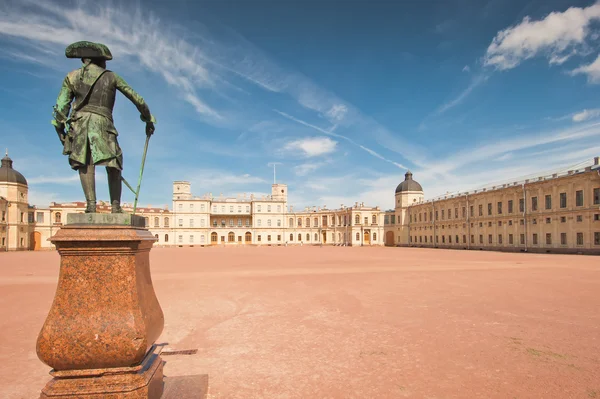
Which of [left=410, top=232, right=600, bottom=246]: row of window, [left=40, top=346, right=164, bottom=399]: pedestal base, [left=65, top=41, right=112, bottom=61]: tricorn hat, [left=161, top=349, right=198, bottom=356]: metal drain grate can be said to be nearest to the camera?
[left=40, top=346, right=164, bottom=399]: pedestal base

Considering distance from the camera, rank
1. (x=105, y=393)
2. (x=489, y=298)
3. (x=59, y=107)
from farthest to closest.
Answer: (x=489, y=298) → (x=59, y=107) → (x=105, y=393)

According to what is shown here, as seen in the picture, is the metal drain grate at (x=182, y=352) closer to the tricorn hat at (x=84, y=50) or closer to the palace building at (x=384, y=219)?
the tricorn hat at (x=84, y=50)

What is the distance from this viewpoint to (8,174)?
52375mm

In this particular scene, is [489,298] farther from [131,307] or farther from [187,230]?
[187,230]

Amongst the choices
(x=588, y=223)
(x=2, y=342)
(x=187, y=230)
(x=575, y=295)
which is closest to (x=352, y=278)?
(x=575, y=295)

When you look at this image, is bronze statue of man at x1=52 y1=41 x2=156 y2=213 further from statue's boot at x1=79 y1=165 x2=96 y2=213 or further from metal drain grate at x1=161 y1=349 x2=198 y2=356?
metal drain grate at x1=161 y1=349 x2=198 y2=356

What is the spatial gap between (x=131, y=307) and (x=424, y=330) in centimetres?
615

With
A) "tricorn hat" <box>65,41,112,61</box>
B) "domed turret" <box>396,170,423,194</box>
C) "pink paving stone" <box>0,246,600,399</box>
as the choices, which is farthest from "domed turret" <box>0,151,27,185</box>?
"domed turret" <box>396,170,423,194</box>

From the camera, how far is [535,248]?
3903 cm

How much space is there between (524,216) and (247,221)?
55.0m

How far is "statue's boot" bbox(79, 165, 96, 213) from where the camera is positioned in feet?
12.8

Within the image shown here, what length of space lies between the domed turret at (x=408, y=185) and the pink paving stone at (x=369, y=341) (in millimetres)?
59585

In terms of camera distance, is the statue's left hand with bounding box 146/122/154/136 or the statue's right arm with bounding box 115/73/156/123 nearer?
the statue's right arm with bounding box 115/73/156/123

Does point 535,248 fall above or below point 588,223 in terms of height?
below
